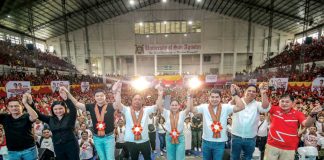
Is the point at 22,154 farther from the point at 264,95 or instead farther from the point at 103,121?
the point at 264,95

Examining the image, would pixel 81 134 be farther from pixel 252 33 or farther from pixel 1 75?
pixel 252 33

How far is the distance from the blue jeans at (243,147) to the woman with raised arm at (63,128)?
275 cm

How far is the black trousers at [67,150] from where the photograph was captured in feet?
10.3

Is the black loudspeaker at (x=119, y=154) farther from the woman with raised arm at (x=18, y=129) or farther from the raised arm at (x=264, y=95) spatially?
the raised arm at (x=264, y=95)

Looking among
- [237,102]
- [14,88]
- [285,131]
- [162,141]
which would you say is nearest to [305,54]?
[162,141]

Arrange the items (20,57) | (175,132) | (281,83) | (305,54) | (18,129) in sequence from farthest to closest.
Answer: (305,54), (20,57), (281,83), (175,132), (18,129)

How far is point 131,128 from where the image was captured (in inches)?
131

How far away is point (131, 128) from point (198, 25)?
29.2 meters

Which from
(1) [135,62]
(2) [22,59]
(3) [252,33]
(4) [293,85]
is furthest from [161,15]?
(4) [293,85]

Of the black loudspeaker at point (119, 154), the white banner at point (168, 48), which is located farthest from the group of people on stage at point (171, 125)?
the white banner at point (168, 48)

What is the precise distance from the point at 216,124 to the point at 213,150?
449 millimetres

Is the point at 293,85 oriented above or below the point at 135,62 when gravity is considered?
below

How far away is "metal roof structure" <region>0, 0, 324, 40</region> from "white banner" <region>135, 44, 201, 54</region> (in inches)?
239

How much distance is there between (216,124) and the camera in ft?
10.5
